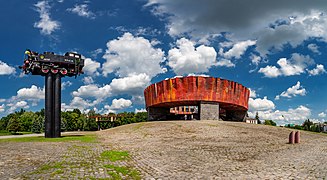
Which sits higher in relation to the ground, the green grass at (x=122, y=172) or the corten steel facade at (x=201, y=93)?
the corten steel facade at (x=201, y=93)

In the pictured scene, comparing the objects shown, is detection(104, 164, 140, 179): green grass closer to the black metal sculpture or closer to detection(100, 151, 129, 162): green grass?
detection(100, 151, 129, 162): green grass

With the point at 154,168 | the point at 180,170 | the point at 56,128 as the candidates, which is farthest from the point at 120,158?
the point at 56,128

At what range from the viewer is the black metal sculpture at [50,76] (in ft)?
94.6

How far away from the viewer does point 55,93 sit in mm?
29531

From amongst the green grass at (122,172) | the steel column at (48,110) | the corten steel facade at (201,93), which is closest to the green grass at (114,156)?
the green grass at (122,172)

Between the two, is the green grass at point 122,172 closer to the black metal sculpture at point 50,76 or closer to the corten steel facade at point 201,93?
the black metal sculpture at point 50,76

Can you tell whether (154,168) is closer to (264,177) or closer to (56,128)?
(264,177)

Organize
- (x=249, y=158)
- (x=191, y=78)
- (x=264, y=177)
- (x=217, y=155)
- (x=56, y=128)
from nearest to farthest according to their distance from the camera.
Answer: (x=264, y=177)
(x=249, y=158)
(x=217, y=155)
(x=56, y=128)
(x=191, y=78)

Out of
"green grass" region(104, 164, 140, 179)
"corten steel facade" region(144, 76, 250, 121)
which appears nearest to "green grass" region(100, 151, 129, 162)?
"green grass" region(104, 164, 140, 179)

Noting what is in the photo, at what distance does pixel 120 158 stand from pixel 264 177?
7076 millimetres

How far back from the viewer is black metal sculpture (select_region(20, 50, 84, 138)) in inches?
1136

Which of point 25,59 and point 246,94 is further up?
point 25,59

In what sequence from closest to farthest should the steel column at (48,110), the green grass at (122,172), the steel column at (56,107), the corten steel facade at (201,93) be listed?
the green grass at (122,172), the steel column at (48,110), the steel column at (56,107), the corten steel facade at (201,93)

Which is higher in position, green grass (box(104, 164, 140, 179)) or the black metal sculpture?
the black metal sculpture
